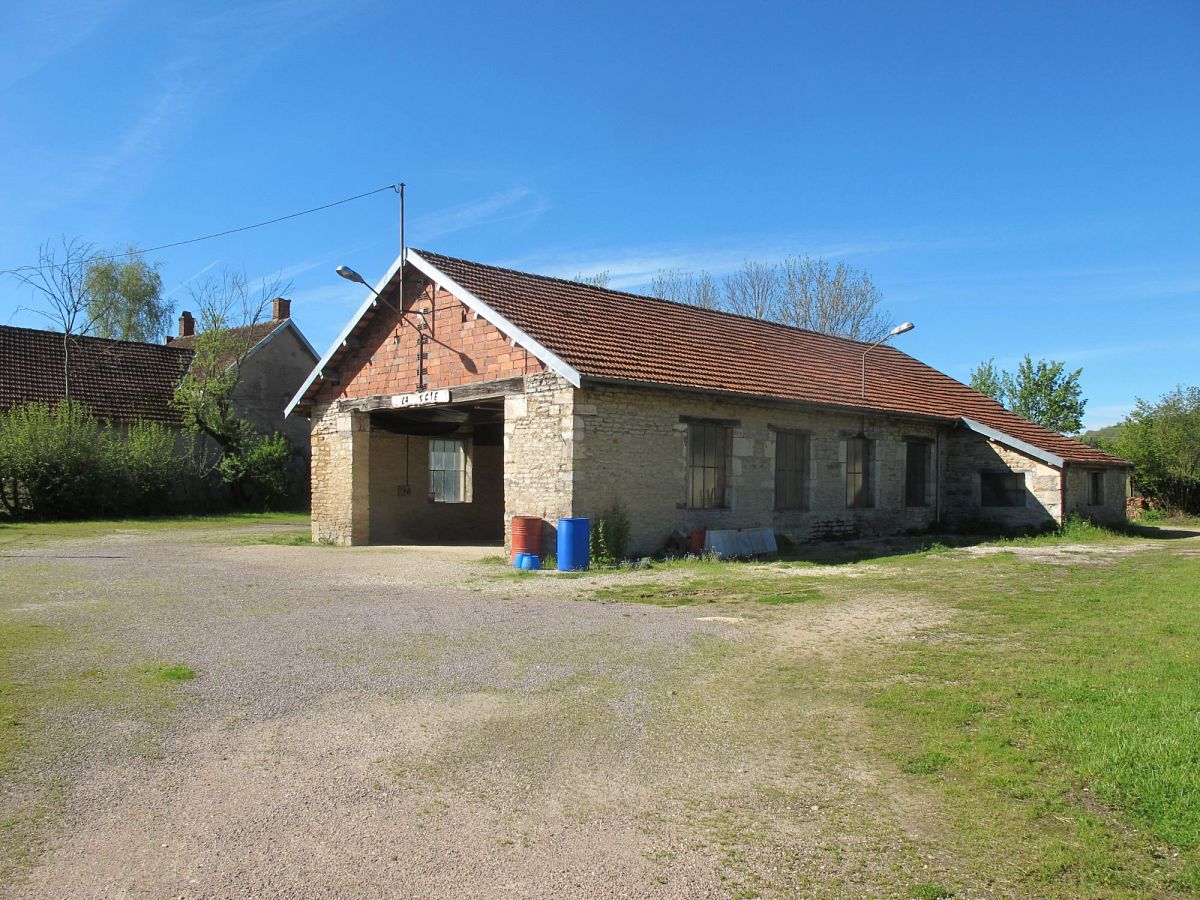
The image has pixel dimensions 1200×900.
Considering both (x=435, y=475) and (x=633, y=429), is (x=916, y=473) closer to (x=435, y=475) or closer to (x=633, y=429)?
(x=633, y=429)

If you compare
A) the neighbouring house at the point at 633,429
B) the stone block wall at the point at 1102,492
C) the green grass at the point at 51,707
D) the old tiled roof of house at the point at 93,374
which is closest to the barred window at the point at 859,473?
the neighbouring house at the point at 633,429

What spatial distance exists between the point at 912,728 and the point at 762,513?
11.9m

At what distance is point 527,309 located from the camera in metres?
16.0

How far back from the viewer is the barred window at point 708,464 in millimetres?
15977

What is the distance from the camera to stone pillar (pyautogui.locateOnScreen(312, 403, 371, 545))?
1875cm

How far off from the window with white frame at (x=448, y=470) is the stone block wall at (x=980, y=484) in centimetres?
1155

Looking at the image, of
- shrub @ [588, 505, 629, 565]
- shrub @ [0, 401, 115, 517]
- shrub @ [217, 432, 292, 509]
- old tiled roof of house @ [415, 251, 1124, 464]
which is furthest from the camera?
shrub @ [217, 432, 292, 509]

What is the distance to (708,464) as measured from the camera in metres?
16.2

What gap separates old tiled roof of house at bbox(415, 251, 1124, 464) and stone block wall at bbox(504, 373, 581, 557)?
0.74 m

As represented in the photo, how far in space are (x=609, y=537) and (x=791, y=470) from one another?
5.29 meters

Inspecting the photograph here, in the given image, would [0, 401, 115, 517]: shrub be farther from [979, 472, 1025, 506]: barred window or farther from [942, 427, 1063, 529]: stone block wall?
[979, 472, 1025, 506]: barred window

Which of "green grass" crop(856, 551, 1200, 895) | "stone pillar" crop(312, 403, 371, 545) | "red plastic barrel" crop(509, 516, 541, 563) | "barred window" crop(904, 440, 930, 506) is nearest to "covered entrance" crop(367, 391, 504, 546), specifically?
"stone pillar" crop(312, 403, 371, 545)

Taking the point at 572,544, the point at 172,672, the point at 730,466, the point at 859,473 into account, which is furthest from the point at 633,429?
the point at 172,672

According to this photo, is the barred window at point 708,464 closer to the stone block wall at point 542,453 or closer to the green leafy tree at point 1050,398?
the stone block wall at point 542,453
